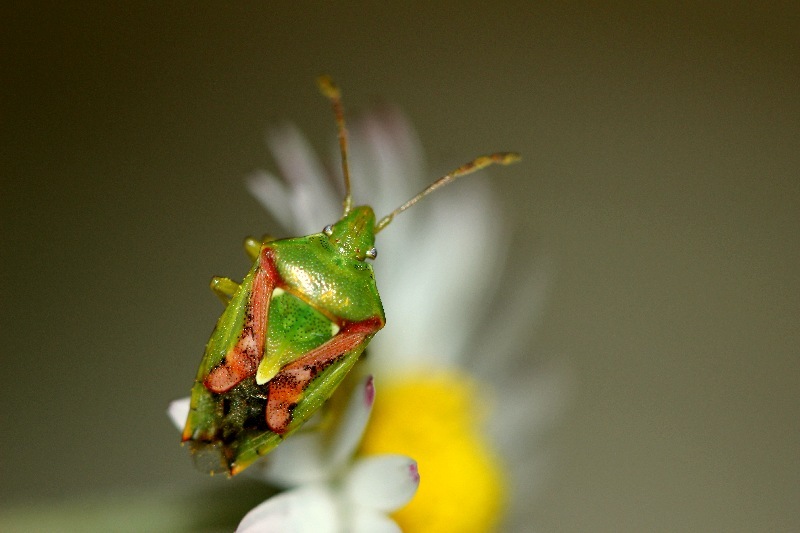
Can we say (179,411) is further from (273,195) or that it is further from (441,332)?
(441,332)

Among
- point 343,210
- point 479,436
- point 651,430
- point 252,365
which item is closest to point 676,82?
point 651,430

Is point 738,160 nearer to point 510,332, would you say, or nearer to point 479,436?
point 510,332

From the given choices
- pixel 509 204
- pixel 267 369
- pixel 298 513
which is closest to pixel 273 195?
pixel 267 369

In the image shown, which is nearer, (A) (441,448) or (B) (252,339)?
(B) (252,339)

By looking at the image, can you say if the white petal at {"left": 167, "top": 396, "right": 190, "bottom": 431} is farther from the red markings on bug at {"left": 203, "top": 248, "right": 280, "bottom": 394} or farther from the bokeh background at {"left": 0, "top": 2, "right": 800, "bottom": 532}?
the bokeh background at {"left": 0, "top": 2, "right": 800, "bottom": 532}

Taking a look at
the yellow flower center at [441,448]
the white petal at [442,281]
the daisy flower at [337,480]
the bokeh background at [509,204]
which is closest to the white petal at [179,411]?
the daisy flower at [337,480]

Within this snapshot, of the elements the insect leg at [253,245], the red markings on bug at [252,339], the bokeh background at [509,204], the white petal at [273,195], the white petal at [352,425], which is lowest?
the white petal at [352,425]

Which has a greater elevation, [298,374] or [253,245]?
[253,245]

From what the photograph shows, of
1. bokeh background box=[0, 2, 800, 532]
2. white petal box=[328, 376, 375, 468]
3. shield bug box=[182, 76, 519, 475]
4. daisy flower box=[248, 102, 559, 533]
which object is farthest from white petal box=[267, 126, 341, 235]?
bokeh background box=[0, 2, 800, 532]

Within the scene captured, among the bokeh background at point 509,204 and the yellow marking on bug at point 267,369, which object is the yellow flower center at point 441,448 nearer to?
the yellow marking on bug at point 267,369

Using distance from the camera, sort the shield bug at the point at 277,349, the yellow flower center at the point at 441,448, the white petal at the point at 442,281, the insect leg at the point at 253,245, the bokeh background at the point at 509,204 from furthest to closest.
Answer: the bokeh background at the point at 509,204
the white petal at the point at 442,281
the yellow flower center at the point at 441,448
the insect leg at the point at 253,245
the shield bug at the point at 277,349
